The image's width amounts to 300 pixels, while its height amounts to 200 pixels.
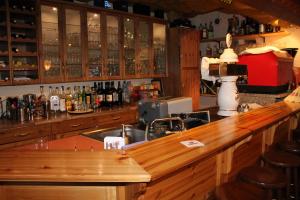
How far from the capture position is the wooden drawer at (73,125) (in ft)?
10.0

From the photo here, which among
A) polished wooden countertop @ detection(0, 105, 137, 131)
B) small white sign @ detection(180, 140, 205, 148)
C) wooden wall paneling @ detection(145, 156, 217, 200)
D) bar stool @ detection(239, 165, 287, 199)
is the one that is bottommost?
bar stool @ detection(239, 165, 287, 199)

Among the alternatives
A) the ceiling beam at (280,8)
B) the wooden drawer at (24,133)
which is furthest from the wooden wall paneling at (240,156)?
the wooden drawer at (24,133)

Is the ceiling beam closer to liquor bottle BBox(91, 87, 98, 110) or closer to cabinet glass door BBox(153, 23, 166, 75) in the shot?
cabinet glass door BBox(153, 23, 166, 75)

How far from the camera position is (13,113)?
3051mm

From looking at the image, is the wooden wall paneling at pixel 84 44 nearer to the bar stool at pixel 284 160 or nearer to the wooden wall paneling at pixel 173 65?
the wooden wall paneling at pixel 173 65

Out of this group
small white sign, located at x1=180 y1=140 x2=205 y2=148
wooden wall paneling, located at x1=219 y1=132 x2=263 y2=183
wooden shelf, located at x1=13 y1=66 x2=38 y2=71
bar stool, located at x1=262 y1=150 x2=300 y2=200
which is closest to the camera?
small white sign, located at x1=180 y1=140 x2=205 y2=148

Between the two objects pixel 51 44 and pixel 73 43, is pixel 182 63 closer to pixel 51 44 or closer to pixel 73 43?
pixel 73 43

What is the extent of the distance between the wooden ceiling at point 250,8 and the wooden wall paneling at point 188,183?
5.44ft

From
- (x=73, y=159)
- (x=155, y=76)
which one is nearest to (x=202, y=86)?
(x=155, y=76)

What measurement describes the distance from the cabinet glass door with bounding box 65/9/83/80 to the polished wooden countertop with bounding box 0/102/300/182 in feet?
7.77

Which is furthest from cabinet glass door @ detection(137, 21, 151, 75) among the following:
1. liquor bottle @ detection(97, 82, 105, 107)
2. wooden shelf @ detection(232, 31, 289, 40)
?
wooden shelf @ detection(232, 31, 289, 40)

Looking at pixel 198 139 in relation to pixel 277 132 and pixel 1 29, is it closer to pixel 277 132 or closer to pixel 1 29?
pixel 277 132

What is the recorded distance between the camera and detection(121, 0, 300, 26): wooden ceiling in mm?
2761

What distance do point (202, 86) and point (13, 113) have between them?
352cm
